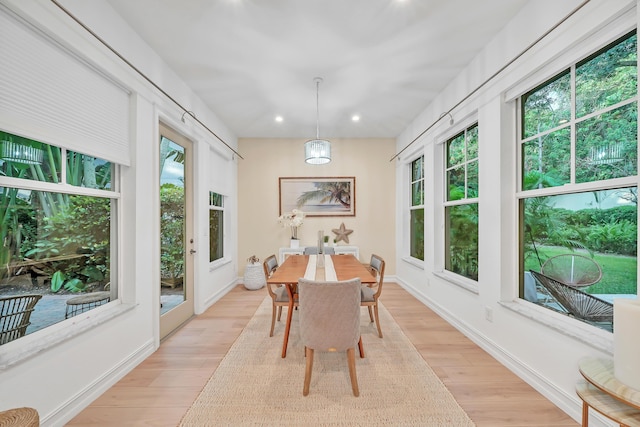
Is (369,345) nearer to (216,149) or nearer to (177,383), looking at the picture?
(177,383)

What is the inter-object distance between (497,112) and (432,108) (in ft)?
4.58

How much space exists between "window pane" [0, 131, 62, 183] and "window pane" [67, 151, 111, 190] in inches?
3.9

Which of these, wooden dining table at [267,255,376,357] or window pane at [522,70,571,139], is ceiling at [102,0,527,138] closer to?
window pane at [522,70,571,139]

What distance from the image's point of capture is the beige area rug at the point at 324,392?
5.55 feet

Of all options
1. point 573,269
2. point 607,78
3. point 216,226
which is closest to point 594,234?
point 573,269

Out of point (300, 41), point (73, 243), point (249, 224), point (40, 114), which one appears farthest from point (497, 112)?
point (249, 224)

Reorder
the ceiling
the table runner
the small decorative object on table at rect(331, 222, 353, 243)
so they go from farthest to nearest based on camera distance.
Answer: the small decorative object on table at rect(331, 222, 353, 243), the table runner, the ceiling

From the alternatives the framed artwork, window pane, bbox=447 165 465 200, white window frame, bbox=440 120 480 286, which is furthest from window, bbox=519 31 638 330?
the framed artwork

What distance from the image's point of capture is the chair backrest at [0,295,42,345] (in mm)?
1446

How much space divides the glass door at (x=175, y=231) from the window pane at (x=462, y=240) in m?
3.21

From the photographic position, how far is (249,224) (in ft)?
17.0

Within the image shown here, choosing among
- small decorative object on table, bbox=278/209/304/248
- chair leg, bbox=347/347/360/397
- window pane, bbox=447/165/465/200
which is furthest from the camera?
small decorative object on table, bbox=278/209/304/248

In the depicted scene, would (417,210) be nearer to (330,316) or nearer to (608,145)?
(608,145)

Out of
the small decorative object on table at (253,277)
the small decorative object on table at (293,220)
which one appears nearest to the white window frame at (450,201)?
the small decorative object on table at (293,220)
